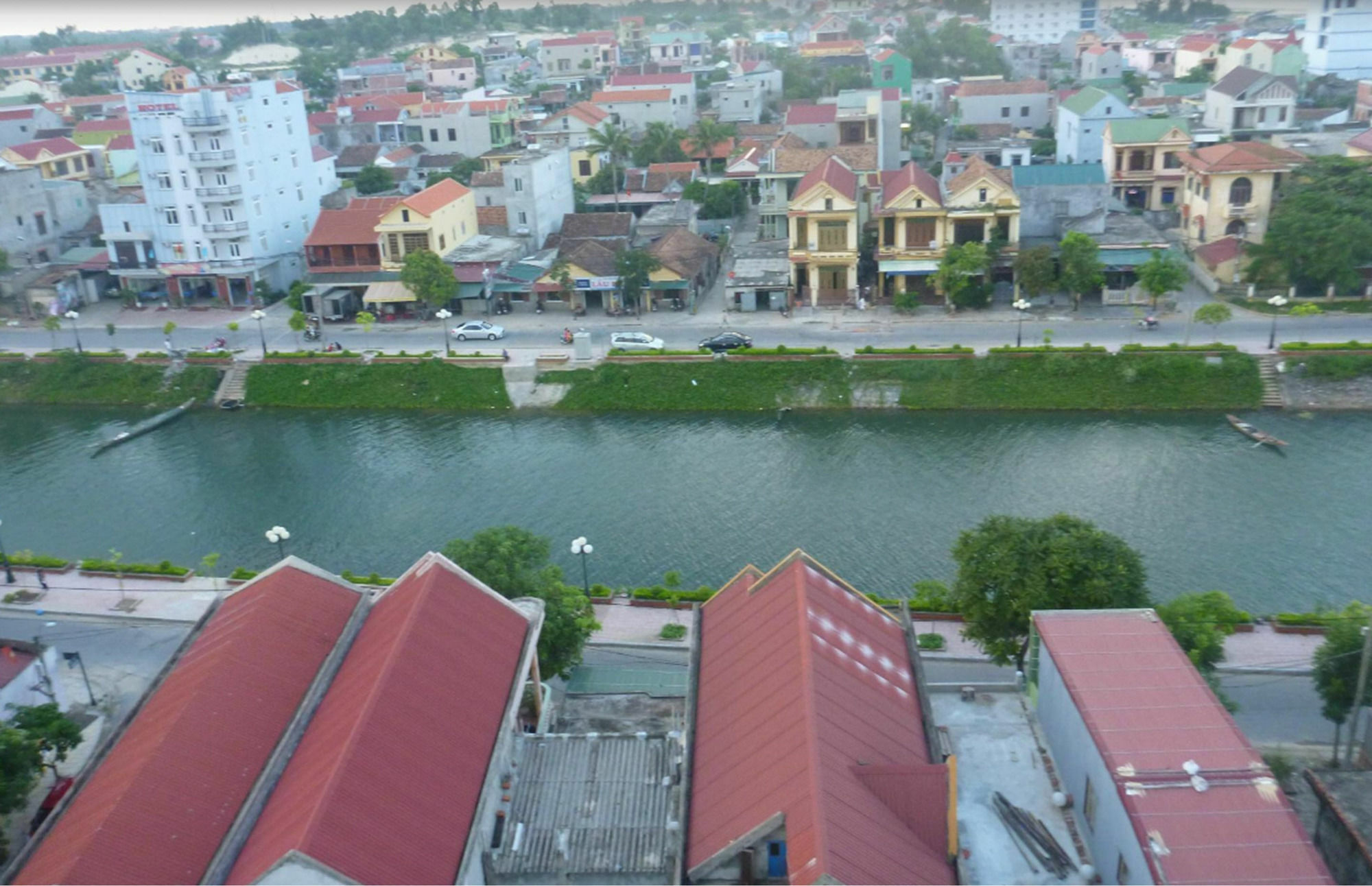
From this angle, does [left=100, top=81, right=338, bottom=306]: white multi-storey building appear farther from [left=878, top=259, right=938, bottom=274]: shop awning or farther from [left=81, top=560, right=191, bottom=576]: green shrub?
[left=878, top=259, right=938, bottom=274]: shop awning

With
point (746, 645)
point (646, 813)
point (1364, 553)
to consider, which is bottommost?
point (1364, 553)

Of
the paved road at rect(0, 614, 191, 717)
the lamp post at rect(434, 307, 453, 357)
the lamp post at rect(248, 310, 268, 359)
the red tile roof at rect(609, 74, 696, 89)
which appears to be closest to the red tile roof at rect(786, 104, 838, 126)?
the red tile roof at rect(609, 74, 696, 89)

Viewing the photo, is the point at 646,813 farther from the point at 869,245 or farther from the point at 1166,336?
the point at 869,245

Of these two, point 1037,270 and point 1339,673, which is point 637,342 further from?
point 1339,673

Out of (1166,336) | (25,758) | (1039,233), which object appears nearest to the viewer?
(25,758)

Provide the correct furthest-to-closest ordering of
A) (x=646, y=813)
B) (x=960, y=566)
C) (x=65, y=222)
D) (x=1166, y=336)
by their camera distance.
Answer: (x=65, y=222) < (x=1166, y=336) < (x=960, y=566) < (x=646, y=813)

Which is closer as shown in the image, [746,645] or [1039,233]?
[746,645]

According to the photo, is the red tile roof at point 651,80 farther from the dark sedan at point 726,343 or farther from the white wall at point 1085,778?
the white wall at point 1085,778

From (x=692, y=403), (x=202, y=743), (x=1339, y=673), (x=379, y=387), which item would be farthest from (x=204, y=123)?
(x=1339, y=673)

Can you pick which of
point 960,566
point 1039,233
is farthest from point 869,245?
point 960,566
